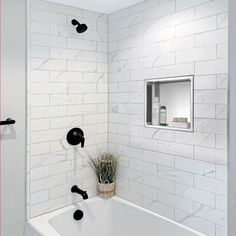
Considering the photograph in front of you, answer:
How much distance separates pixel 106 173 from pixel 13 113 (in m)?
0.98

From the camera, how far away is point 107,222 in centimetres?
240

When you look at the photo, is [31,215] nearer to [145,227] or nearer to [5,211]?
[5,211]

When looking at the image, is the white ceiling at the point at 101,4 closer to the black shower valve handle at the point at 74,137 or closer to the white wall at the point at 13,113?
the white wall at the point at 13,113

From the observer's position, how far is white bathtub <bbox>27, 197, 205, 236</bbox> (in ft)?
6.38

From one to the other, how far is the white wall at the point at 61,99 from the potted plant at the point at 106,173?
0.30 ft

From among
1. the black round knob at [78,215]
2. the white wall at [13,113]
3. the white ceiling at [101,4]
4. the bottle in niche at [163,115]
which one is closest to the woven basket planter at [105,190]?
the black round knob at [78,215]

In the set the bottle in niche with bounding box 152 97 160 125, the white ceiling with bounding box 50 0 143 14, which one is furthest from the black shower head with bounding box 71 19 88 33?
the bottle in niche with bounding box 152 97 160 125

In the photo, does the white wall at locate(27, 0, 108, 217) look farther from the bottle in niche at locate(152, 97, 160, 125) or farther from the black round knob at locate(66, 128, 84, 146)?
the bottle in niche at locate(152, 97, 160, 125)

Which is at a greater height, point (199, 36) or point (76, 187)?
point (199, 36)

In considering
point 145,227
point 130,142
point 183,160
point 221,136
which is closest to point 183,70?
point 221,136

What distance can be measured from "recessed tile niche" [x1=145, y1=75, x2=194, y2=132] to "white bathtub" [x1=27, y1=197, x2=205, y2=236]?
0.76 metres

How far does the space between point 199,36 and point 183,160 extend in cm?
88

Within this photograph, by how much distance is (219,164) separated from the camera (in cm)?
166

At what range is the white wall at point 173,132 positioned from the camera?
1666 mm
